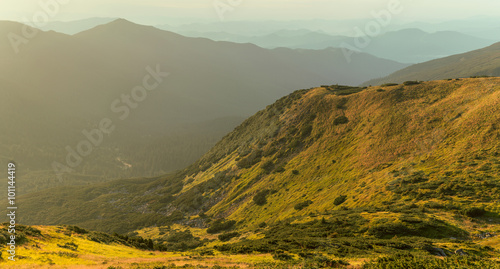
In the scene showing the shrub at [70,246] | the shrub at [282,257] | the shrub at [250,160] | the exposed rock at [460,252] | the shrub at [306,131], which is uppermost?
the shrub at [306,131]

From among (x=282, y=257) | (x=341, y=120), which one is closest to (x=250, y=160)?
(x=341, y=120)

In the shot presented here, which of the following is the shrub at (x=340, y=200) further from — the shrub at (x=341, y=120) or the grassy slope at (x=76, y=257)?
the shrub at (x=341, y=120)

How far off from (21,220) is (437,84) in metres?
215

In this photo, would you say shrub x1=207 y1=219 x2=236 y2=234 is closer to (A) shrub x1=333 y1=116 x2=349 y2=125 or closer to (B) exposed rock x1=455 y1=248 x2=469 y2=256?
(A) shrub x1=333 y1=116 x2=349 y2=125

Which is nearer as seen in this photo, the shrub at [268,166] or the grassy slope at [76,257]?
the grassy slope at [76,257]

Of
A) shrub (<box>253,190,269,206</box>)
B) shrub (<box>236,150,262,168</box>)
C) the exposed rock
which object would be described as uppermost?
shrub (<box>236,150,262,168</box>)

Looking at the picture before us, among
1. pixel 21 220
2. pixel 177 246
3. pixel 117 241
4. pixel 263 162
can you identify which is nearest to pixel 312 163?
pixel 263 162

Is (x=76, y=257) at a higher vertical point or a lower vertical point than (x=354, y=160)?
lower

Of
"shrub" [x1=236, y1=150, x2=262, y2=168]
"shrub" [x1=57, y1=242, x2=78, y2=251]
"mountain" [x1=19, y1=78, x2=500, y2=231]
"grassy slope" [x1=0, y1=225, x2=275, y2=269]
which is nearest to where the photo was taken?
"grassy slope" [x1=0, y1=225, x2=275, y2=269]

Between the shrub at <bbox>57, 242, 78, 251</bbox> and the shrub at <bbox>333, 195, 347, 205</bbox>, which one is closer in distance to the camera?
the shrub at <bbox>57, 242, 78, 251</bbox>

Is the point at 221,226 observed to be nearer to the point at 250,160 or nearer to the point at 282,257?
the point at 250,160

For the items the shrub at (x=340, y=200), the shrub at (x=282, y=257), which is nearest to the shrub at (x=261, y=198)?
the shrub at (x=340, y=200)

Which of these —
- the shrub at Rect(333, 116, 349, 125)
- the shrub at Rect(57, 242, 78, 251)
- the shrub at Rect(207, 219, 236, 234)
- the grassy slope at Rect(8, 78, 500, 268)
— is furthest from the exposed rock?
the shrub at Rect(333, 116, 349, 125)

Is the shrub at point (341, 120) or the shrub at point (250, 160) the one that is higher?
the shrub at point (341, 120)
